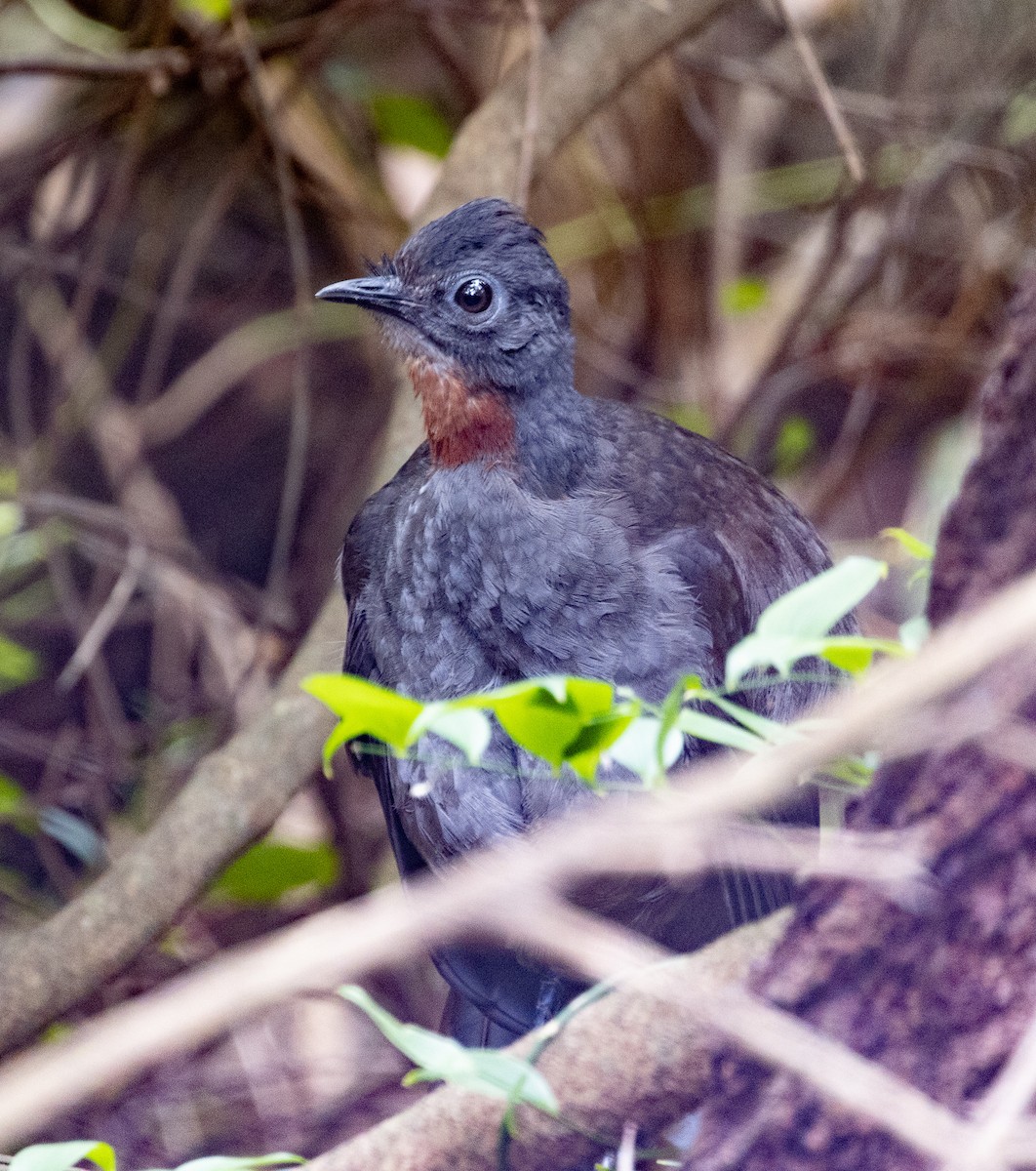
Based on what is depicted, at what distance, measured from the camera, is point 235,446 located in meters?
4.61

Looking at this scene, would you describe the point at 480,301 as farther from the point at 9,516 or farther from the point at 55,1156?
the point at 55,1156

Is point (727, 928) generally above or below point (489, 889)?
below

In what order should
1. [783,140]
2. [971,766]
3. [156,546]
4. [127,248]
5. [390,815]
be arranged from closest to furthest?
[971,766] < [390,815] < [156,546] < [127,248] < [783,140]

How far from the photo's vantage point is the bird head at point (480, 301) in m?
2.39

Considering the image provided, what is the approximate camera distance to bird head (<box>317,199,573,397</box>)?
7.83 feet

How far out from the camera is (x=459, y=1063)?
107 cm

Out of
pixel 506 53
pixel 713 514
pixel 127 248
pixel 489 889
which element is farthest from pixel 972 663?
pixel 127 248

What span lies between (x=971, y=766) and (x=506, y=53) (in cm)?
350

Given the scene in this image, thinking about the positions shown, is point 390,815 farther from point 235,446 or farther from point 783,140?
point 783,140

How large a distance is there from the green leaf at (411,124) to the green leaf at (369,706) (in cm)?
308

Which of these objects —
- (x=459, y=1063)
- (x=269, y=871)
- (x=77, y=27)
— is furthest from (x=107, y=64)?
(x=459, y=1063)

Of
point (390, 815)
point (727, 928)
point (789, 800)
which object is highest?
point (789, 800)

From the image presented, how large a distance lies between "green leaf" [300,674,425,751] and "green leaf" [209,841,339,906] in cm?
203

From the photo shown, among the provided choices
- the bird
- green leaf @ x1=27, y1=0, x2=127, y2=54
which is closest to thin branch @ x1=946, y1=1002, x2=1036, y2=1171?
the bird
